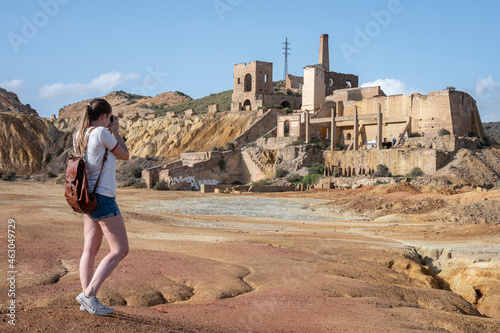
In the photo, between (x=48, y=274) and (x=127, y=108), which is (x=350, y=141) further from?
(x=127, y=108)

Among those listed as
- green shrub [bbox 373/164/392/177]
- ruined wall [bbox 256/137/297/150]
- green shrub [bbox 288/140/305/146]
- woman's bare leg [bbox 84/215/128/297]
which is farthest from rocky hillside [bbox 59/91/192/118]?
woman's bare leg [bbox 84/215/128/297]

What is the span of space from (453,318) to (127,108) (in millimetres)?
88315

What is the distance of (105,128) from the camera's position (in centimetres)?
509

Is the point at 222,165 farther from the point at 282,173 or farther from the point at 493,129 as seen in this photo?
the point at 493,129

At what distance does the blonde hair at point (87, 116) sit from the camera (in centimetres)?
505

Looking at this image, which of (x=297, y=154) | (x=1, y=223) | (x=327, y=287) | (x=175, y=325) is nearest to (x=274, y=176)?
(x=297, y=154)

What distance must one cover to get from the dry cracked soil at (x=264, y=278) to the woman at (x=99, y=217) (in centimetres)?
27

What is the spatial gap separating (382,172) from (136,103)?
65143mm

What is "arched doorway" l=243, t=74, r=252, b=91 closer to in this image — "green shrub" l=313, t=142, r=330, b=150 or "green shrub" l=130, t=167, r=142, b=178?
"green shrub" l=313, t=142, r=330, b=150

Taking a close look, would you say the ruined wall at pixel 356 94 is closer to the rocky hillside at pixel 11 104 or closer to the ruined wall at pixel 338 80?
the ruined wall at pixel 338 80

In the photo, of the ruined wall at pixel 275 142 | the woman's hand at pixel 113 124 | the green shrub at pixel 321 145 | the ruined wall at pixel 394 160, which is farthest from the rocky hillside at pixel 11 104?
the woman's hand at pixel 113 124

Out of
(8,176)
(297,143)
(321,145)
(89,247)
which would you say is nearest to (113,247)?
(89,247)

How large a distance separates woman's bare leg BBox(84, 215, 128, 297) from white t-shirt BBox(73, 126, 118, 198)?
257 millimetres

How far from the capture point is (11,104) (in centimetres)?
7781
